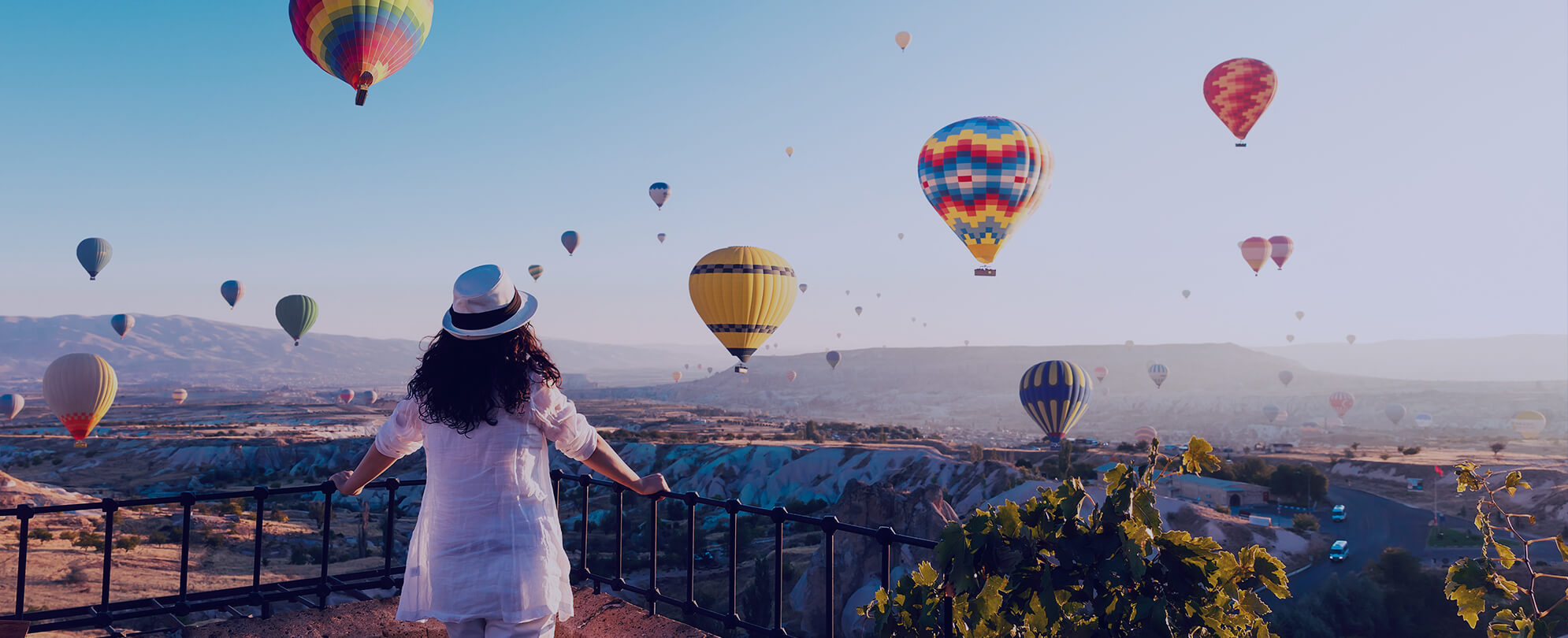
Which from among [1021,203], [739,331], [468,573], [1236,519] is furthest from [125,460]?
[468,573]

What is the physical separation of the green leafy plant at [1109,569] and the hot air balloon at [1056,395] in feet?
152

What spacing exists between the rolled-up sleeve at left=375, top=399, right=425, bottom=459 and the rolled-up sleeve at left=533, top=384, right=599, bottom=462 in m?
0.53

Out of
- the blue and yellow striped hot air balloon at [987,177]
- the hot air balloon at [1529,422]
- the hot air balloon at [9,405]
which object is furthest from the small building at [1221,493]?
the hot air balloon at [9,405]

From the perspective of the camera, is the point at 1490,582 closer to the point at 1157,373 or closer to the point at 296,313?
the point at 296,313

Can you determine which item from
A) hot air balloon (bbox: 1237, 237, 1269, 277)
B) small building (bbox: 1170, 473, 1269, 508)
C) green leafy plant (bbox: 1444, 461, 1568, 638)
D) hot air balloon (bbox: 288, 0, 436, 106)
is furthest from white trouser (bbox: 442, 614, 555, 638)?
hot air balloon (bbox: 1237, 237, 1269, 277)

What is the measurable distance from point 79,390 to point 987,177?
2036 inches

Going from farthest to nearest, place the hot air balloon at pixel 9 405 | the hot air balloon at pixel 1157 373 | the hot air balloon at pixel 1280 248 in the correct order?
the hot air balloon at pixel 1157 373
the hot air balloon at pixel 9 405
the hot air balloon at pixel 1280 248

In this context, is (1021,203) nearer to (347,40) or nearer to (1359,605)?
(1359,605)

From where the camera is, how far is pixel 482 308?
11.9 ft

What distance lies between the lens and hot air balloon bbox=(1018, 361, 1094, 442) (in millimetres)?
48250

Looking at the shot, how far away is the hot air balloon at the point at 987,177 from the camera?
3120 cm

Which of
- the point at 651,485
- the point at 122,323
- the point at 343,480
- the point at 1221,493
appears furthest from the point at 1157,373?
the point at 122,323

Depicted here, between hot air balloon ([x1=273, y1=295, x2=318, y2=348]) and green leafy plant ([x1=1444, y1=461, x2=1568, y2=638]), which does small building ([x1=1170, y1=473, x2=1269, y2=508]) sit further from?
hot air balloon ([x1=273, y1=295, x2=318, y2=348])

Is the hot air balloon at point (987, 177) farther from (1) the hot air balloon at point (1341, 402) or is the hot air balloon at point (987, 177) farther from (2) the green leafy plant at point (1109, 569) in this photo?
(1) the hot air balloon at point (1341, 402)
